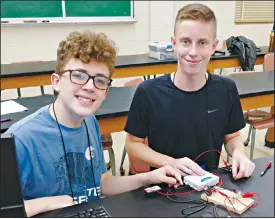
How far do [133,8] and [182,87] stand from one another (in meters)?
4.27

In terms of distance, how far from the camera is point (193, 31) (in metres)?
1.17

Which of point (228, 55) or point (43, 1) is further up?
point (43, 1)

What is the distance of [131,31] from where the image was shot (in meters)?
5.41

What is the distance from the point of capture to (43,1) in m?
4.67

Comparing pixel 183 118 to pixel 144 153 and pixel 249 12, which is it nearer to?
pixel 144 153

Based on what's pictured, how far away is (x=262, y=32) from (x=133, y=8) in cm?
A: 278

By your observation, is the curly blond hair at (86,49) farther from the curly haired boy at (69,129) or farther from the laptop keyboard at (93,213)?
the laptop keyboard at (93,213)

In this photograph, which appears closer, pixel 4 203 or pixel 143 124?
pixel 4 203

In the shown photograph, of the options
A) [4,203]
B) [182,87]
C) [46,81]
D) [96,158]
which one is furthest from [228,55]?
[4,203]

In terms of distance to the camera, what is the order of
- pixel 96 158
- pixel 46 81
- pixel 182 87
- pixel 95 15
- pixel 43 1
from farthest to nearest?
pixel 95 15 < pixel 43 1 < pixel 46 81 < pixel 182 87 < pixel 96 158

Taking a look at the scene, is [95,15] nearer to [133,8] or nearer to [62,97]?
[133,8]

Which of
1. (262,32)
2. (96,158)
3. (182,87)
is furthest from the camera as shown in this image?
(262,32)

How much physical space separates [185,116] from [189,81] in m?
0.15

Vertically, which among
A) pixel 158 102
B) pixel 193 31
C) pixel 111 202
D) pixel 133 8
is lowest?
pixel 111 202
